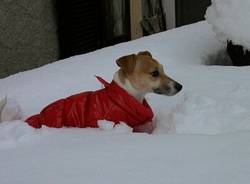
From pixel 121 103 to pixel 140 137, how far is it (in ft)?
2.64

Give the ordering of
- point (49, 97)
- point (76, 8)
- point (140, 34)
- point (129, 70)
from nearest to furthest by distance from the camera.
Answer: point (129, 70)
point (49, 97)
point (76, 8)
point (140, 34)

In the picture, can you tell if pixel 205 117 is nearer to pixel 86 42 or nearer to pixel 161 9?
pixel 86 42

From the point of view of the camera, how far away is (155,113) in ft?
12.3

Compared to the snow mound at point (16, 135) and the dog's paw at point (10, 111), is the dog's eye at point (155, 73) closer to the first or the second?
the dog's paw at point (10, 111)

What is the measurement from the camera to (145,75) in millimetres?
3715

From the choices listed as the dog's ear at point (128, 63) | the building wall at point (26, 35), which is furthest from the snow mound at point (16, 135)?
the building wall at point (26, 35)

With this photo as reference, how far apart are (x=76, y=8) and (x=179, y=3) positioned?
319 cm

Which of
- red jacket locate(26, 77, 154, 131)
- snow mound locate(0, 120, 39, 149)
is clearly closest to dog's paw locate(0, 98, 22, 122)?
red jacket locate(26, 77, 154, 131)

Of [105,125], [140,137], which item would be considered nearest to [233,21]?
[105,125]

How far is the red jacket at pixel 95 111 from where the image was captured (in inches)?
134

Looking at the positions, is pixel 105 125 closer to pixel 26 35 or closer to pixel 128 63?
pixel 128 63

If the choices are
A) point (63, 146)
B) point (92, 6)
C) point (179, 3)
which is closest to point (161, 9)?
point (179, 3)

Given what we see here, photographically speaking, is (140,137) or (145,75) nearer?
(140,137)

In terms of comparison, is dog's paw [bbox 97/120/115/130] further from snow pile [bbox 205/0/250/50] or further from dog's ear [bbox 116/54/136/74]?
snow pile [bbox 205/0/250/50]
